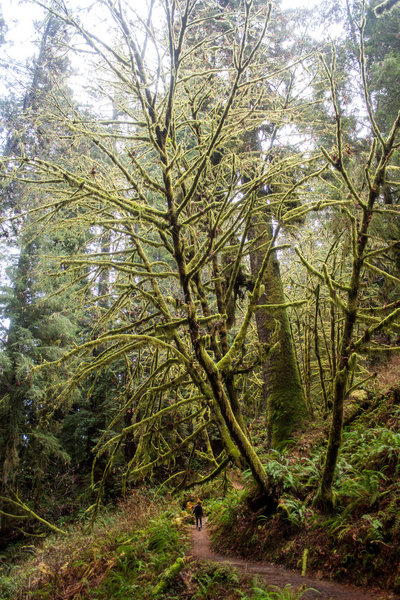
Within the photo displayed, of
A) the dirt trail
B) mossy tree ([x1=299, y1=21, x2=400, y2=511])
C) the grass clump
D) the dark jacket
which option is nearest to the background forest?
mossy tree ([x1=299, y1=21, x2=400, y2=511])

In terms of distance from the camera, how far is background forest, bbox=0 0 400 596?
3389mm

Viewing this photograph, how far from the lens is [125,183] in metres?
5.61

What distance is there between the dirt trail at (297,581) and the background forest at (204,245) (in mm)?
629

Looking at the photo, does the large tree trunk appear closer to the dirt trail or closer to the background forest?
the background forest

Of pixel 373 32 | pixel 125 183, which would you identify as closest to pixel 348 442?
pixel 125 183

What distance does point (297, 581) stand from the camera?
3.58 metres

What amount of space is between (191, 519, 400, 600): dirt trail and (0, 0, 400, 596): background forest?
63cm

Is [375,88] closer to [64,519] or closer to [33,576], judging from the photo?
[33,576]

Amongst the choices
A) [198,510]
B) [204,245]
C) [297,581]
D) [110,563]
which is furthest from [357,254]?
[110,563]

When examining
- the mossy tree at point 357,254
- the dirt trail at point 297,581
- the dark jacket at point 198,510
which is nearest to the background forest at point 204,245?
the mossy tree at point 357,254

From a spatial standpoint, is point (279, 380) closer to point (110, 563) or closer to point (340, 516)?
point (340, 516)

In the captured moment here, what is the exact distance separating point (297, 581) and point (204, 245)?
3580mm

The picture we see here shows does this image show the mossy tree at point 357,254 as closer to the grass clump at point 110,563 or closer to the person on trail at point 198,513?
the grass clump at point 110,563

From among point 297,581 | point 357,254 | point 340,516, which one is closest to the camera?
point 357,254
